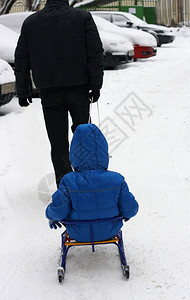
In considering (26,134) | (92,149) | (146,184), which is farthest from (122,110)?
(92,149)

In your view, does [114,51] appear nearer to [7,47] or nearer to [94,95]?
[7,47]

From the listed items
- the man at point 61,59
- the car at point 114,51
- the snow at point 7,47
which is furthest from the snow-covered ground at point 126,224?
the car at point 114,51

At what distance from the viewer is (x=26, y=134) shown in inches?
280

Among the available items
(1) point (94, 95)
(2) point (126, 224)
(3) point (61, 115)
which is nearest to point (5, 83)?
(3) point (61, 115)

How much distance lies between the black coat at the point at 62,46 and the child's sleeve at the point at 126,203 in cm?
120

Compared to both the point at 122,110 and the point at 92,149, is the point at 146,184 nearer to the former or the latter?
the point at 92,149

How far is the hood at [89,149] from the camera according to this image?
2.92m

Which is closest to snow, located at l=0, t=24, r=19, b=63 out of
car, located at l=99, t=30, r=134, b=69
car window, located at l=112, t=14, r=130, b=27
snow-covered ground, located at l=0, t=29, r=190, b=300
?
snow-covered ground, located at l=0, t=29, r=190, b=300

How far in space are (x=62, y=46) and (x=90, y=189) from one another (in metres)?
1.40

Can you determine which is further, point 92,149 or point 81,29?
point 81,29

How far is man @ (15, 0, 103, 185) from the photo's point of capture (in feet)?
12.3

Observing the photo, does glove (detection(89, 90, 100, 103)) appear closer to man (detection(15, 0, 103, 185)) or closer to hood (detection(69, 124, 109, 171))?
man (detection(15, 0, 103, 185))

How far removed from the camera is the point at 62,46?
378cm

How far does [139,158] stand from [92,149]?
284 centimetres
